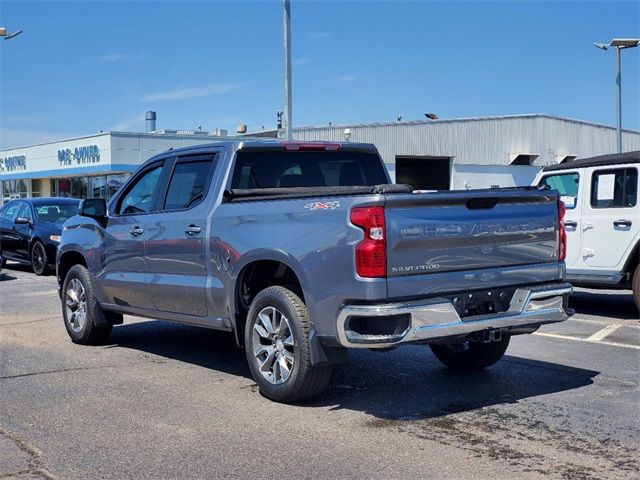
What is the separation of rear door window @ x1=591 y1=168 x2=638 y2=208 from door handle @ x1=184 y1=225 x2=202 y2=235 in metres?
6.00

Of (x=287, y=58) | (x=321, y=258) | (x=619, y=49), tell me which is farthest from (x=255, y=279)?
(x=619, y=49)

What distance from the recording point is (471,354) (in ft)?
23.0

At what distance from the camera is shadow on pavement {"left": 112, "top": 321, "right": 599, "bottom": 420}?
5988mm

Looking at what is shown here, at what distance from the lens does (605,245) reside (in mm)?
10305

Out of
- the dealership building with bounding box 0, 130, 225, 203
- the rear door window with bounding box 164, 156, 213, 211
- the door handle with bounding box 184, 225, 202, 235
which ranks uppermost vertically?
the dealership building with bounding box 0, 130, 225, 203

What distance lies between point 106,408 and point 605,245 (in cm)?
696

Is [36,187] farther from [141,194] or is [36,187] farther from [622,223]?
[622,223]

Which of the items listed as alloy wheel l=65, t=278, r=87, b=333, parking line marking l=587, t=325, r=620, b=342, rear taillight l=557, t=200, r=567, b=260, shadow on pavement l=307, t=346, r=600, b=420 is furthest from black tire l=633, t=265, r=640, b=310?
alloy wheel l=65, t=278, r=87, b=333

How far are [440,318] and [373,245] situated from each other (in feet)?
2.35

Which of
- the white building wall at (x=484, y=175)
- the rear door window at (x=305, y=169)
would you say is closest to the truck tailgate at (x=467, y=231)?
the rear door window at (x=305, y=169)

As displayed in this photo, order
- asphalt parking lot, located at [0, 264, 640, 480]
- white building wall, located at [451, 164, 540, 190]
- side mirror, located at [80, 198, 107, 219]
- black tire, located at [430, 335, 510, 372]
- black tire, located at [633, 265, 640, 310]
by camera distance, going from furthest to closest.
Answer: white building wall, located at [451, 164, 540, 190] < black tire, located at [633, 265, 640, 310] < side mirror, located at [80, 198, 107, 219] < black tire, located at [430, 335, 510, 372] < asphalt parking lot, located at [0, 264, 640, 480]

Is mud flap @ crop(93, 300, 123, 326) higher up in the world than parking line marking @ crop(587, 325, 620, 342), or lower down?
higher up

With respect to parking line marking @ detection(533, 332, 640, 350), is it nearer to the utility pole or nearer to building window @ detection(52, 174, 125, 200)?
the utility pole

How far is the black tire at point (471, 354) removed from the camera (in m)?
6.95
